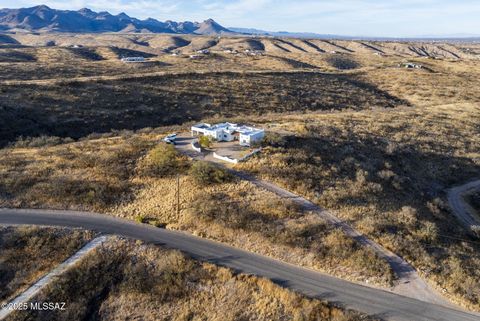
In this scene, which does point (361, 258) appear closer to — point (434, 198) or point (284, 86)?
point (434, 198)

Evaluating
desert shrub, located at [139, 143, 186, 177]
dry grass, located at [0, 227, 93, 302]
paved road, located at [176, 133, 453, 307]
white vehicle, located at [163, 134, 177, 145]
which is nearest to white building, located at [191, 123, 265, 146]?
white vehicle, located at [163, 134, 177, 145]

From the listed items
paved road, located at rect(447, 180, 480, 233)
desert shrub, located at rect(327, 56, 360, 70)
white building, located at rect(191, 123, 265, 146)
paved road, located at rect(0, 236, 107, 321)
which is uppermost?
desert shrub, located at rect(327, 56, 360, 70)

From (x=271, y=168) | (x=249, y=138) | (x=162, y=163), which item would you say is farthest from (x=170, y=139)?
(x=271, y=168)

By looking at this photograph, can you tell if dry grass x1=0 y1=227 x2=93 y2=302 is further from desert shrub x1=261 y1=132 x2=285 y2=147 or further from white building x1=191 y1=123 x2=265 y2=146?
desert shrub x1=261 y1=132 x2=285 y2=147

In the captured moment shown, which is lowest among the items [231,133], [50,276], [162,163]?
[50,276]

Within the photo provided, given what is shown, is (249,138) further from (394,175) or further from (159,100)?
(159,100)

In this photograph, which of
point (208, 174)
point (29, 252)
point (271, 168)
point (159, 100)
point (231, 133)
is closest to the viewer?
point (29, 252)

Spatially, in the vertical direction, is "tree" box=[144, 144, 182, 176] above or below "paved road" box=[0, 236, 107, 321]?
above
